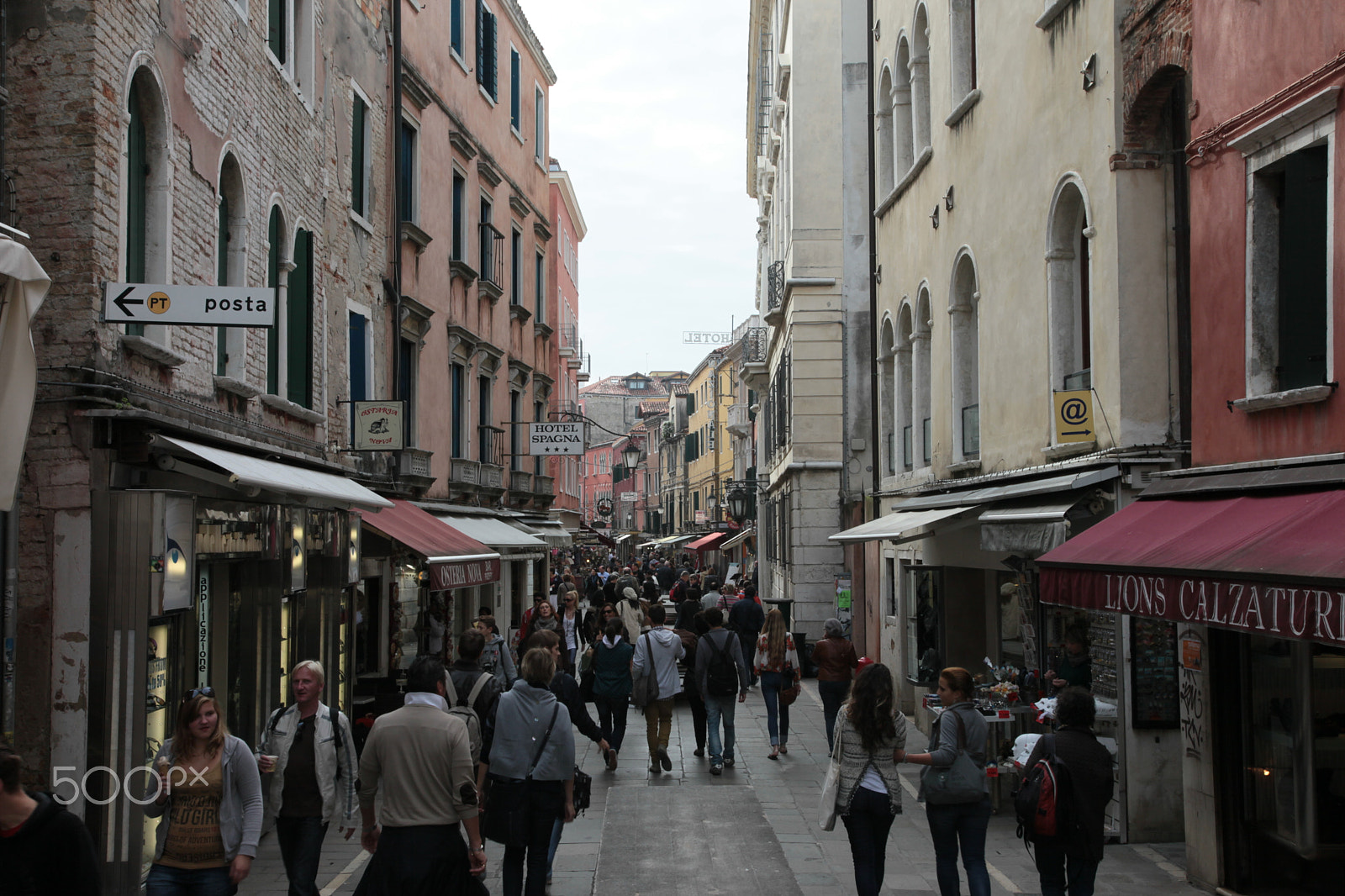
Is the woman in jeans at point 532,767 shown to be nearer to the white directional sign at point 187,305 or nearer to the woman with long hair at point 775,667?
the white directional sign at point 187,305

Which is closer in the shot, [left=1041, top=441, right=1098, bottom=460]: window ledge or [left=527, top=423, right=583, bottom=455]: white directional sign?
[left=1041, top=441, right=1098, bottom=460]: window ledge

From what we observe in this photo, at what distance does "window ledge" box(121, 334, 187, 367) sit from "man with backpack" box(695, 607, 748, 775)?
6.16 metres

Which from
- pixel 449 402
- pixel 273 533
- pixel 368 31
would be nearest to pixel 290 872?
pixel 273 533

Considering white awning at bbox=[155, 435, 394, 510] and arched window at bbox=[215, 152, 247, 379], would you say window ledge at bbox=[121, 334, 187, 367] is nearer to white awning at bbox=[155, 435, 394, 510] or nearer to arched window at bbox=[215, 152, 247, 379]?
white awning at bbox=[155, 435, 394, 510]

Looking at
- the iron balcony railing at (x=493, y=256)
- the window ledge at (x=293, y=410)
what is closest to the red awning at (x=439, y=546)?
the window ledge at (x=293, y=410)

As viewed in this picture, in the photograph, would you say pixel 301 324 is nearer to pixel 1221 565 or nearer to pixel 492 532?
pixel 492 532

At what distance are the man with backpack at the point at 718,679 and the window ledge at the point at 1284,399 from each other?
21.2ft

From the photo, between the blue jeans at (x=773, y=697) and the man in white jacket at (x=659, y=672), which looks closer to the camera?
the man in white jacket at (x=659, y=672)

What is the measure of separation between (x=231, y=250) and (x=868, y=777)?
8.07m

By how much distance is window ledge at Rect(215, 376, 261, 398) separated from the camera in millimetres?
11489

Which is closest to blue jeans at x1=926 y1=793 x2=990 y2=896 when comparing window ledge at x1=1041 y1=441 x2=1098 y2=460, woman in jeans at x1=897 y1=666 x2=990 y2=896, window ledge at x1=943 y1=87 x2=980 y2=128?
woman in jeans at x1=897 y1=666 x2=990 y2=896

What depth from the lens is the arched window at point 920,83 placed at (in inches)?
688

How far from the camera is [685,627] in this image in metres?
22.3

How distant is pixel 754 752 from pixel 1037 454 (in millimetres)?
5230
